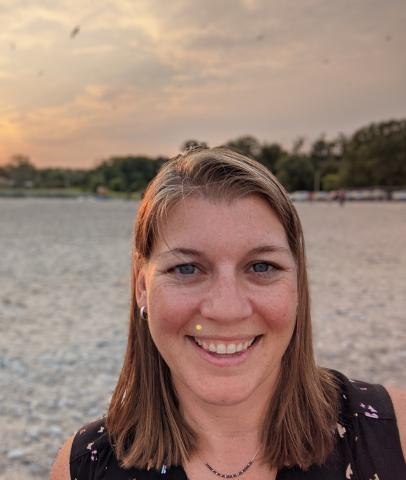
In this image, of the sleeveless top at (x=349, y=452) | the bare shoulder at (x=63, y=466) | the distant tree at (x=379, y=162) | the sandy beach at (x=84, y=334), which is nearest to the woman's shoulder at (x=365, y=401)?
the sleeveless top at (x=349, y=452)

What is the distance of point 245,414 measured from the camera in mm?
1915

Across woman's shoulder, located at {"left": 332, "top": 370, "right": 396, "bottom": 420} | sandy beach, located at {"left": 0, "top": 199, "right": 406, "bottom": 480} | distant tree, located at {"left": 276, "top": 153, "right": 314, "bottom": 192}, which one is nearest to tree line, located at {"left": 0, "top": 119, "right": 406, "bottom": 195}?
distant tree, located at {"left": 276, "top": 153, "right": 314, "bottom": 192}

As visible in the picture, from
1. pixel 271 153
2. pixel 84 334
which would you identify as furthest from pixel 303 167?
pixel 84 334

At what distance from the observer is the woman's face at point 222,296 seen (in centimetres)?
172

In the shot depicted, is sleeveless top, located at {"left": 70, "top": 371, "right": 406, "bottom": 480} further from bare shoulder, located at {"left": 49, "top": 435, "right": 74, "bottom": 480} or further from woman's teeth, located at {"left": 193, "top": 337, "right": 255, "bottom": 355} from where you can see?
woman's teeth, located at {"left": 193, "top": 337, "right": 255, "bottom": 355}

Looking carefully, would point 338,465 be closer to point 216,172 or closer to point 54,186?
point 216,172

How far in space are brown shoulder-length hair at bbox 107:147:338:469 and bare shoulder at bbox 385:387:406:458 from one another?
226 millimetres

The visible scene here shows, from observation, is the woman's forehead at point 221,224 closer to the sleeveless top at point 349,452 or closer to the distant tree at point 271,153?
the sleeveless top at point 349,452

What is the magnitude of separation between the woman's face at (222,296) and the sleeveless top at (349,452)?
0.39 meters

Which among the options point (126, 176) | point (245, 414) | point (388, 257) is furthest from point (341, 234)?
Answer: point (126, 176)

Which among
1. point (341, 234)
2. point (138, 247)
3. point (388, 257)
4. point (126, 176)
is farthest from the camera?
point (126, 176)

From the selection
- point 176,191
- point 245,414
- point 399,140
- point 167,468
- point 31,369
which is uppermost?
point 399,140

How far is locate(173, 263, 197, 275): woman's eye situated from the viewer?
176cm

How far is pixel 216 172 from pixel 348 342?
588 centimetres
